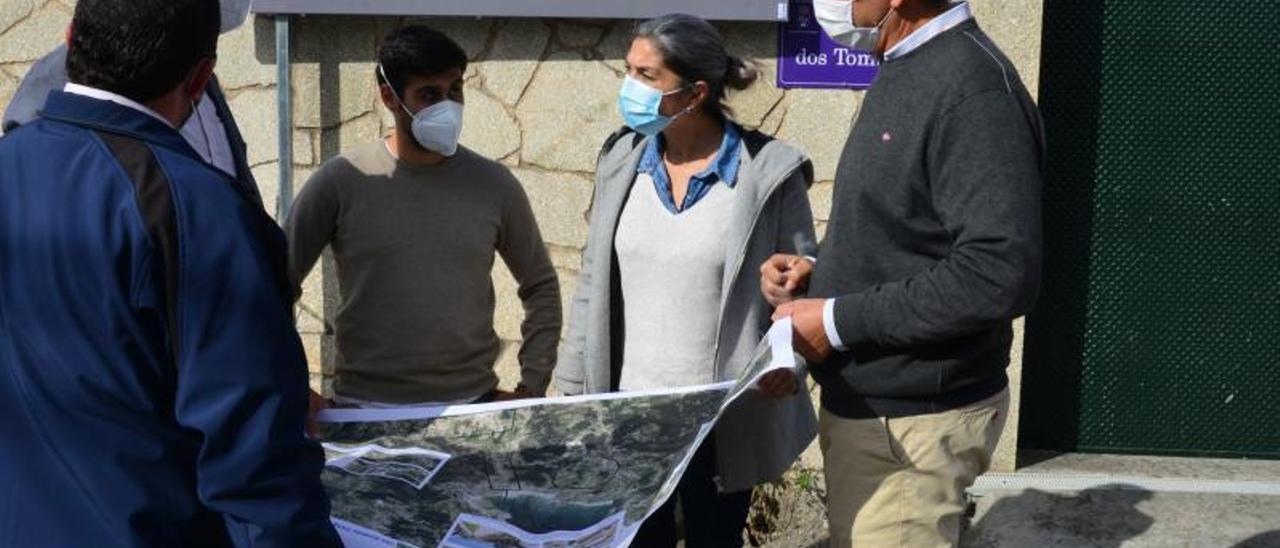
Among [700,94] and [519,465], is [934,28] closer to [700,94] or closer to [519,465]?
[700,94]

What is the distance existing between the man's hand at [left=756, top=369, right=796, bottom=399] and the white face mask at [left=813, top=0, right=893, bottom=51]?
645 millimetres

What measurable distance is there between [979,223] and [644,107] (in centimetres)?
111

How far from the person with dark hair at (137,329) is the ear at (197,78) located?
0.04 m

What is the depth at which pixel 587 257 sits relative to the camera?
371 cm

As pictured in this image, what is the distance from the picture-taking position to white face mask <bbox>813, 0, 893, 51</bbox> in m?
3.02

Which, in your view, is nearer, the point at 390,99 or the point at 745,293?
the point at 745,293

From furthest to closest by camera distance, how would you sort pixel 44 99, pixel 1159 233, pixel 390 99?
pixel 1159 233
pixel 390 99
pixel 44 99

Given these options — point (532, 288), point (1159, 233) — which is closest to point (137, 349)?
point (532, 288)

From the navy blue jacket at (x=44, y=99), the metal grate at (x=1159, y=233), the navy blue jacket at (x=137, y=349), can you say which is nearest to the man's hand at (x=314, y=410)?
the navy blue jacket at (x=44, y=99)

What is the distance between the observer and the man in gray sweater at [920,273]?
2705 mm

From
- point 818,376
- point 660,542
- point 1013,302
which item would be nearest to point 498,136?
point 660,542

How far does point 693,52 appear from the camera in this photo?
11.8 ft

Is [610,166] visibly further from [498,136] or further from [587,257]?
[498,136]

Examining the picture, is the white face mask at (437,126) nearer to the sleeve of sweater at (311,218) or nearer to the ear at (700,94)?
the sleeve of sweater at (311,218)
